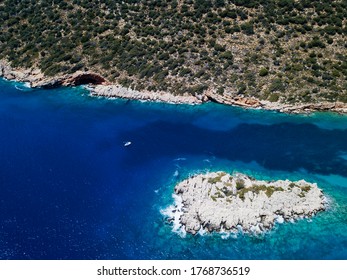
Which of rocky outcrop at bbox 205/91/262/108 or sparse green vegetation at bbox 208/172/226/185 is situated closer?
sparse green vegetation at bbox 208/172/226/185

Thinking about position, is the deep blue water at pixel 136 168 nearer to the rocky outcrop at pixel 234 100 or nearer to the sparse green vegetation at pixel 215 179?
the rocky outcrop at pixel 234 100

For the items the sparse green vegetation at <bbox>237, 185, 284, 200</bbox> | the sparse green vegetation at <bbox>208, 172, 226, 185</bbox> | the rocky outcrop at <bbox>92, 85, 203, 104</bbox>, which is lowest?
the rocky outcrop at <bbox>92, 85, 203, 104</bbox>

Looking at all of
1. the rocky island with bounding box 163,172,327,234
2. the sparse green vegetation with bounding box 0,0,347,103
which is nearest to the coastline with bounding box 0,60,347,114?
the sparse green vegetation with bounding box 0,0,347,103

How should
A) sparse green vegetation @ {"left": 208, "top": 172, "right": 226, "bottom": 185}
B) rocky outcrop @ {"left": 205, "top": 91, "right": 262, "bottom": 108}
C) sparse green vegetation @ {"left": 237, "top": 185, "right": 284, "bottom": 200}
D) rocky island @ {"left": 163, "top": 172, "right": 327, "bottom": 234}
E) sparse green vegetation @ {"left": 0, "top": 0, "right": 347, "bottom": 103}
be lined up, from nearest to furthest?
rocky island @ {"left": 163, "top": 172, "right": 327, "bottom": 234} < sparse green vegetation @ {"left": 237, "top": 185, "right": 284, "bottom": 200} < sparse green vegetation @ {"left": 208, "top": 172, "right": 226, "bottom": 185} < rocky outcrop @ {"left": 205, "top": 91, "right": 262, "bottom": 108} < sparse green vegetation @ {"left": 0, "top": 0, "right": 347, "bottom": 103}

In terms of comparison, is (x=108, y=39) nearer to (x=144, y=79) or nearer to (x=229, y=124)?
(x=144, y=79)

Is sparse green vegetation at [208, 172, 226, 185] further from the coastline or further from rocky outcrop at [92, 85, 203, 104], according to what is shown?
rocky outcrop at [92, 85, 203, 104]

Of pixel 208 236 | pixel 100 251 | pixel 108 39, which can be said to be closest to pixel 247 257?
pixel 208 236

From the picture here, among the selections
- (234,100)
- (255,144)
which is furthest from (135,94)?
(255,144)

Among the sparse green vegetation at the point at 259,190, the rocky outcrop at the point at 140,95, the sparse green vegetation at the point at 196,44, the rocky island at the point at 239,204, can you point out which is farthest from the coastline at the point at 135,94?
the sparse green vegetation at the point at 259,190
